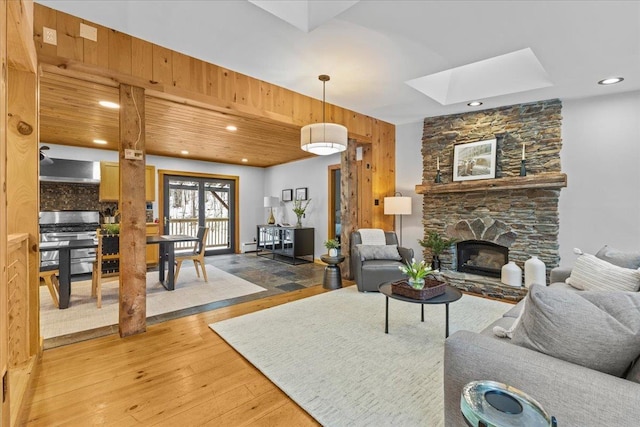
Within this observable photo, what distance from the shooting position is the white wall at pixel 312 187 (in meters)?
6.64

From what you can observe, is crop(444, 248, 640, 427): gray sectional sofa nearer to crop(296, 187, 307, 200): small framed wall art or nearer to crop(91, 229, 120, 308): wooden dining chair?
crop(91, 229, 120, 308): wooden dining chair

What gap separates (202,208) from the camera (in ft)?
24.8

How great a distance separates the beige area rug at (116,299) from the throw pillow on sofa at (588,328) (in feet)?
11.4

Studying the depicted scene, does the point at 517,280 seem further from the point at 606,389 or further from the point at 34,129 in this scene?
the point at 34,129

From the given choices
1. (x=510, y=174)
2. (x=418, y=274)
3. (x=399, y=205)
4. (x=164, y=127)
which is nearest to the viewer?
(x=418, y=274)

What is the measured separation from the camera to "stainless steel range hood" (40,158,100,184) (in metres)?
5.15

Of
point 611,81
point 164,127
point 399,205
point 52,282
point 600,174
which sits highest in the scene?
point 611,81

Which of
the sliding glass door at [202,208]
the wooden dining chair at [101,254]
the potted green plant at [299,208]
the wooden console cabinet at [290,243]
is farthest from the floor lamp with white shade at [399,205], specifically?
the sliding glass door at [202,208]

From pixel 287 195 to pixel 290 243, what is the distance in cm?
159

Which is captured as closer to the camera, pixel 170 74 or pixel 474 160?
pixel 170 74

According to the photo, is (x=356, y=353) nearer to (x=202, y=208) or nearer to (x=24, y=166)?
(x=24, y=166)

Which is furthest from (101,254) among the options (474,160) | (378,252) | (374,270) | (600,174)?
(600,174)

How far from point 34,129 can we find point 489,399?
10.3ft

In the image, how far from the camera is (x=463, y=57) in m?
3.00
